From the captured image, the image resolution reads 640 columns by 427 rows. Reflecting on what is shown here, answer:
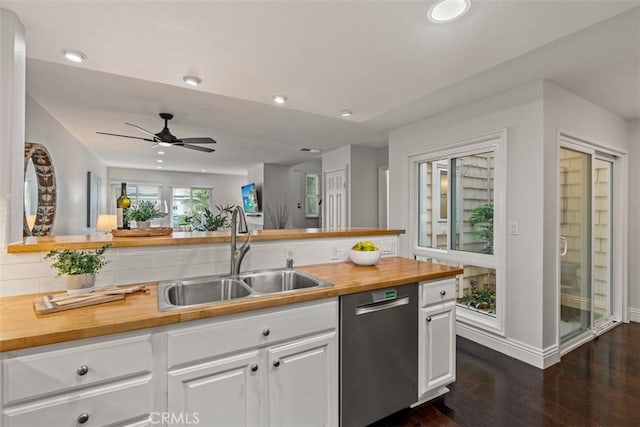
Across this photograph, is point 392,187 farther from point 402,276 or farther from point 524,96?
point 402,276

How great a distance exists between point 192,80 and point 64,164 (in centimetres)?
287

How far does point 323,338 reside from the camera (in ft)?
5.07

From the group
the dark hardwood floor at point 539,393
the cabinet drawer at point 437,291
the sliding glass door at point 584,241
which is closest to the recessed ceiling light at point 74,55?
the cabinet drawer at point 437,291

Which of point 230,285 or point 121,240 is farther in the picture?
point 230,285

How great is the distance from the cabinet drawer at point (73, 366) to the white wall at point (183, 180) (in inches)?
296

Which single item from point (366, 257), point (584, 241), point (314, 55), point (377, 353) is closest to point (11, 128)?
point (314, 55)

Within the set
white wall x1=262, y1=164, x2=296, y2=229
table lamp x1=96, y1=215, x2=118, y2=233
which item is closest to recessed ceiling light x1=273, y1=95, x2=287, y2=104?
table lamp x1=96, y1=215, x2=118, y2=233

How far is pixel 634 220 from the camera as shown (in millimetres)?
3502

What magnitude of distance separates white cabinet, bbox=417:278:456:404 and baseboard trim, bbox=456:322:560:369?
107 cm

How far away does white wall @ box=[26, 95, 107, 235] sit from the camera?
3.10 meters

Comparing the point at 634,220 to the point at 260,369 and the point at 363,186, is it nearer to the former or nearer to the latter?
the point at 363,186

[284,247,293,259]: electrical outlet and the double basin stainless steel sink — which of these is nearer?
the double basin stainless steel sink

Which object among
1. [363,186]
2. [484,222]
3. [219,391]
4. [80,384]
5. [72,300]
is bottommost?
[219,391]

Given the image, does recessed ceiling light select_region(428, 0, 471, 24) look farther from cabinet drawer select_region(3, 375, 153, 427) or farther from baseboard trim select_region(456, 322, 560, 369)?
baseboard trim select_region(456, 322, 560, 369)
